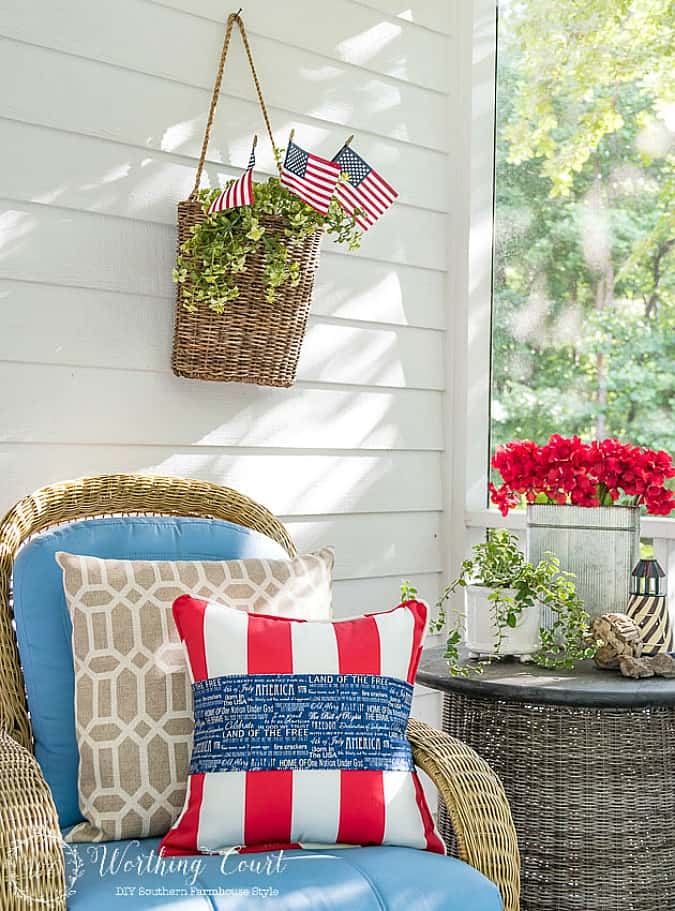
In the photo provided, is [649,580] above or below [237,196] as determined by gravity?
below

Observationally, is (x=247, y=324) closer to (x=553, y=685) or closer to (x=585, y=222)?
(x=553, y=685)

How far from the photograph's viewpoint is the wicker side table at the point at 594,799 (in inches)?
80.6

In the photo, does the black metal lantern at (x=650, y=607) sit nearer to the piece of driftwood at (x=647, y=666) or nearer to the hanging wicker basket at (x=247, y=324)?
the piece of driftwood at (x=647, y=666)

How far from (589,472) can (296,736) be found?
3.16 ft

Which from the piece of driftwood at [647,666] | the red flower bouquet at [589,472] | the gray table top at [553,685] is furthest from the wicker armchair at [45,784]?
the red flower bouquet at [589,472]

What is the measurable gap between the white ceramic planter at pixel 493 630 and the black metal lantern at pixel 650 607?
0.64 feet

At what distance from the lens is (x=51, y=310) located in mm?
2234

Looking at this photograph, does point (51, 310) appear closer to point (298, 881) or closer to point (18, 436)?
point (18, 436)

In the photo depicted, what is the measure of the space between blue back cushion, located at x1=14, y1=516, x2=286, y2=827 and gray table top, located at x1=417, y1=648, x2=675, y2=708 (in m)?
0.53

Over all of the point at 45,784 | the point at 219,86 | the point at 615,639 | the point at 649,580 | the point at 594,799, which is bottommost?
the point at 594,799

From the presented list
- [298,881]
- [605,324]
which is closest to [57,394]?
[298,881]

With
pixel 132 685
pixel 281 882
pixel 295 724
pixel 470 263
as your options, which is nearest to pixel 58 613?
pixel 132 685

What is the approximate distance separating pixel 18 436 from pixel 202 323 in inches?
17.6

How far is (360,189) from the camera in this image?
2320 millimetres
